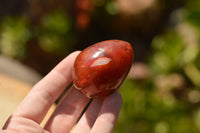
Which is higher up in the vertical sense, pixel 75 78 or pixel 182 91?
pixel 75 78

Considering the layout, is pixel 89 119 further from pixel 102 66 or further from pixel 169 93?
pixel 169 93

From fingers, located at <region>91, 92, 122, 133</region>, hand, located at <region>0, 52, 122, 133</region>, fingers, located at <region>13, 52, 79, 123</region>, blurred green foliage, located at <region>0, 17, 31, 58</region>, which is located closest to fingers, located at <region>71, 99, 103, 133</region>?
hand, located at <region>0, 52, 122, 133</region>

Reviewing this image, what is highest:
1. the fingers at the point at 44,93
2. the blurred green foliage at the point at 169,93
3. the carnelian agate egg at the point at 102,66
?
the carnelian agate egg at the point at 102,66

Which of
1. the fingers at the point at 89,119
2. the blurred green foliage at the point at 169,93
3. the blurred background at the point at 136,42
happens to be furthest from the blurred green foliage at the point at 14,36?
the fingers at the point at 89,119

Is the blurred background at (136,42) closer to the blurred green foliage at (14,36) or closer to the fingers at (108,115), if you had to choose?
the blurred green foliage at (14,36)

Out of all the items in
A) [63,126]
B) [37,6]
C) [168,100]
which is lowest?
[168,100]

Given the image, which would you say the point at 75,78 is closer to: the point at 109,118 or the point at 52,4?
the point at 109,118

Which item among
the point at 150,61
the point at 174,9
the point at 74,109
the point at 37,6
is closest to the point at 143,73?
the point at 150,61
